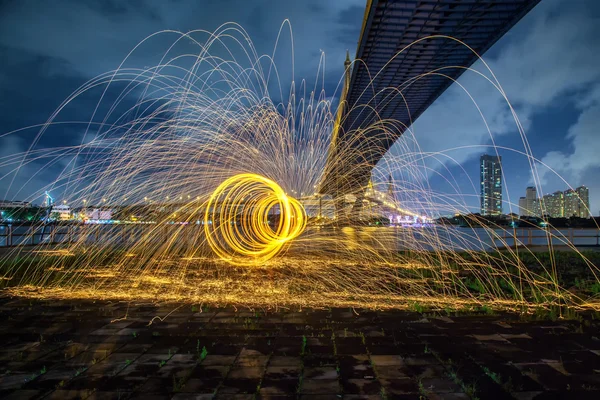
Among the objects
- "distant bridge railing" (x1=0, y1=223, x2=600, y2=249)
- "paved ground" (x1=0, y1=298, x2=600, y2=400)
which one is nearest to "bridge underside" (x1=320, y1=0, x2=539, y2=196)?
"distant bridge railing" (x1=0, y1=223, x2=600, y2=249)

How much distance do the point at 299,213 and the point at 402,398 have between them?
37.6 ft

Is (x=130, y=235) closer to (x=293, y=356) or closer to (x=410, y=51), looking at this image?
(x=293, y=356)

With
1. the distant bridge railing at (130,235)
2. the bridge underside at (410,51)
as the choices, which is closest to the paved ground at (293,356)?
the distant bridge railing at (130,235)

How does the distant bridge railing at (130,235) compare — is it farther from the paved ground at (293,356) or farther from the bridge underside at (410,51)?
the bridge underside at (410,51)

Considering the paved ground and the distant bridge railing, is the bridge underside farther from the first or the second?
the paved ground

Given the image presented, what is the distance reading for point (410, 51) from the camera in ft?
85.2

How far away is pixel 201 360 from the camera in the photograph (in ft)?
12.7

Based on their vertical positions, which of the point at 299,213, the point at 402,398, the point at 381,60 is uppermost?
the point at 381,60

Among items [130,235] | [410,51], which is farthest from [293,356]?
[410,51]

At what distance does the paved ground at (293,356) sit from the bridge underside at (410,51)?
33.5 feet

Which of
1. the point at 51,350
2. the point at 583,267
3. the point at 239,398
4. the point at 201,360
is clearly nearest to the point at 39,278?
the point at 51,350

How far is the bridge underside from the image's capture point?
69.7 feet

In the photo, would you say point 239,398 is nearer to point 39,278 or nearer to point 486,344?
point 486,344

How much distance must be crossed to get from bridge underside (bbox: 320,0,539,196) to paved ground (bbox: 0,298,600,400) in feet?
33.5
